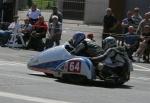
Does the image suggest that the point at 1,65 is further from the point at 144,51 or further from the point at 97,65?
the point at 144,51

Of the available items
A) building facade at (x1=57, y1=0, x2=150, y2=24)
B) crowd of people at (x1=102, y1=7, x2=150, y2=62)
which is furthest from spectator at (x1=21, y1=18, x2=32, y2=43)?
building facade at (x1=57, y1=0, x2=150, y2=24)

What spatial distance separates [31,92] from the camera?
1287cm

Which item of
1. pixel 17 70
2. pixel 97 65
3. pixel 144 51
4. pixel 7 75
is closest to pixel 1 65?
pixel 17 70

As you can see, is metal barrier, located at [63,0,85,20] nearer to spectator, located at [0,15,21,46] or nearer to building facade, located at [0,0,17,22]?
building facade, located at [0,0,17,22]

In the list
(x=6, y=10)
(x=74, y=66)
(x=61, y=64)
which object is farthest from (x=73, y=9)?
(x=74, y=66)

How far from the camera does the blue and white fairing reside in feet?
49.7

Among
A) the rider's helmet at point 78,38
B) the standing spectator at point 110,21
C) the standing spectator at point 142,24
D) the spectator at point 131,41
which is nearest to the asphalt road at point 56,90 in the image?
the rider's helmet at point 78,38

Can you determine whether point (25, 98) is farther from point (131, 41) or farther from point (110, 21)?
point (110, 21)

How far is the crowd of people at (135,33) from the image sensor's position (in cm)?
2230

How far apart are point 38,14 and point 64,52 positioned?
10339mm

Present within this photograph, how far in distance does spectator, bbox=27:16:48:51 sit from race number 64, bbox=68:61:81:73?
9435 millimetres

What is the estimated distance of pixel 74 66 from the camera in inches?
601

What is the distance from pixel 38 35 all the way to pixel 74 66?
388 inches

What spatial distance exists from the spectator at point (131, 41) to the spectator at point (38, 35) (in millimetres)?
3517
